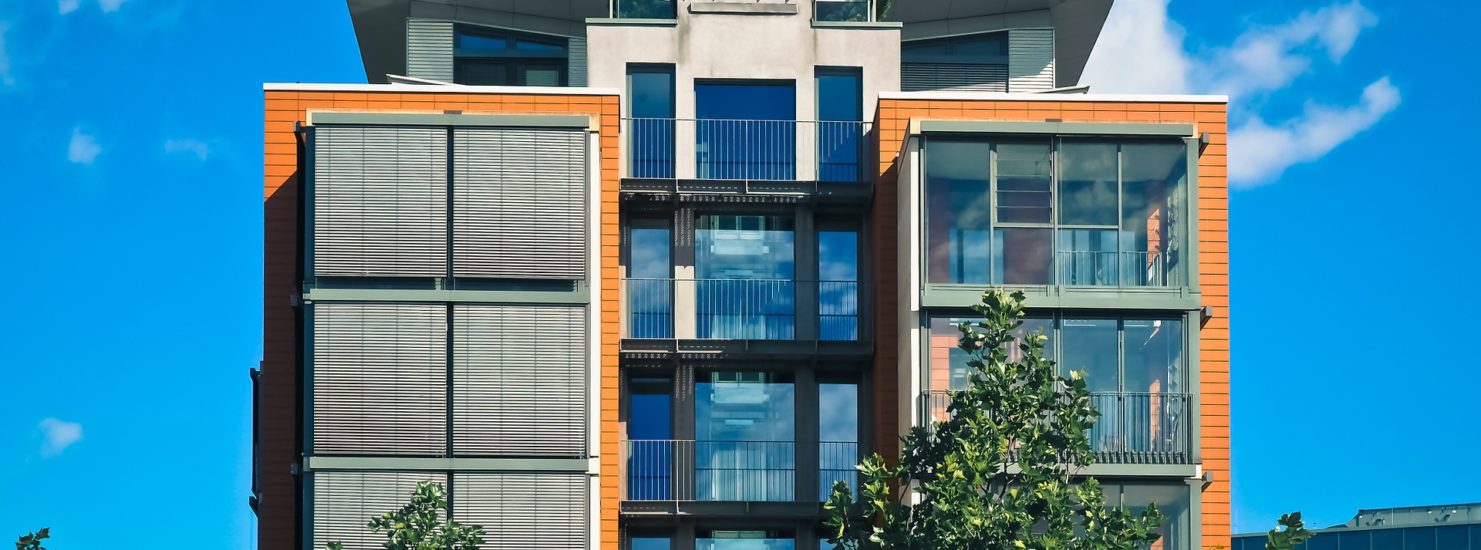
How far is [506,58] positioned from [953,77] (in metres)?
9.39

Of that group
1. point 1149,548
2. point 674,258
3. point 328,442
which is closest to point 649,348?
point 674,258

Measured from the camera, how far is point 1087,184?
4488 centimetres

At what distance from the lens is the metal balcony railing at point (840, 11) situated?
168 feet

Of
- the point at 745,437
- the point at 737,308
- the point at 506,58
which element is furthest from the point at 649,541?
the point at 506,58

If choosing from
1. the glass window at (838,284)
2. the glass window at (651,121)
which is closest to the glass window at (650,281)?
the glass window at (651,121)

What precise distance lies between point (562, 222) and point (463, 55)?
9.97 meters

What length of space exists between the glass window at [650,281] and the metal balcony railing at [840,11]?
212 inches

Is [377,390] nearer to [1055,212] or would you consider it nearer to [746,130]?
[746,130]

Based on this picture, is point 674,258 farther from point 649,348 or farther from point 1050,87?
point 1050,87

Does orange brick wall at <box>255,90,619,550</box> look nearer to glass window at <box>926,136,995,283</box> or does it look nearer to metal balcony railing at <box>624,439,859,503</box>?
metal balcony railing at <box>624,439,859,503</box>

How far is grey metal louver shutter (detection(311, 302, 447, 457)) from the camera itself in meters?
43.9

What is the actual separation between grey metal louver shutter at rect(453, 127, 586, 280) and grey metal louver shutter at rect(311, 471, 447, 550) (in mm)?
3681

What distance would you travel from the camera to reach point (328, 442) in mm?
43875
